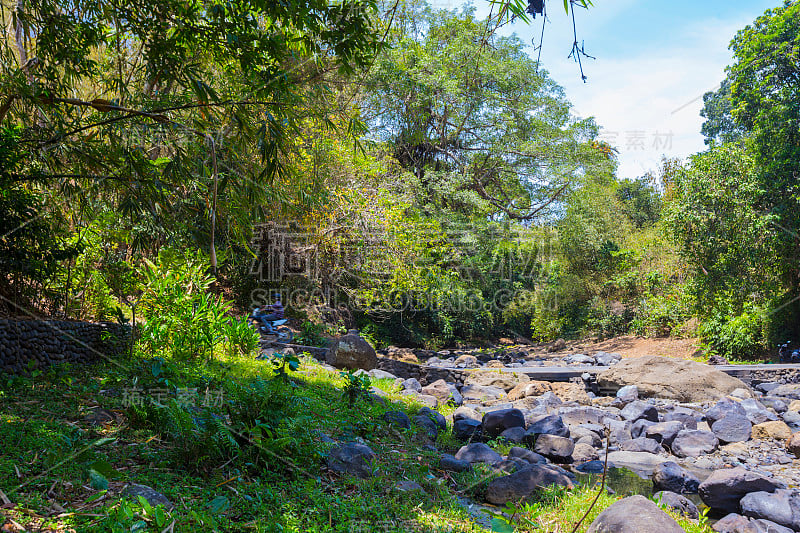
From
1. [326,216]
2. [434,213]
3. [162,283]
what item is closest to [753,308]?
[434,213]

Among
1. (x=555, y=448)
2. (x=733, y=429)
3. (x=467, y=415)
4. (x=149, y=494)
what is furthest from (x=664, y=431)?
(x=149, y=494)

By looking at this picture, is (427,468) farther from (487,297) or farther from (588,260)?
(588,260)

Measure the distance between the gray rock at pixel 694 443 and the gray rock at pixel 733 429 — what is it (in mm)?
357

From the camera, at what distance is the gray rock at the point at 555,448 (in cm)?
600

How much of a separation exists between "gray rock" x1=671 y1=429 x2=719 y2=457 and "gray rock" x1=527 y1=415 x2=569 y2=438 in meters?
1.52

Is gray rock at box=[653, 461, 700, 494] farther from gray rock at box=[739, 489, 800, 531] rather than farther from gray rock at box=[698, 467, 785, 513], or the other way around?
gray rock at box=[739, 489, 800, 531]

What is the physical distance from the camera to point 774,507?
14.0ft

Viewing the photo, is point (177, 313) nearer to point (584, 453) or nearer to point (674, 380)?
point (584, 453)

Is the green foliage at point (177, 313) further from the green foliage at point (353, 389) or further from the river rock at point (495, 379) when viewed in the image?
the river rock at point (495, 379)

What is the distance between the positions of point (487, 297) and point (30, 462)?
17175 millimetres

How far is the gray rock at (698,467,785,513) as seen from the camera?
15.1ft

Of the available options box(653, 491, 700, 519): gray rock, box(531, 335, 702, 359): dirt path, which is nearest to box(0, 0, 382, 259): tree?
box(653, 491, 700, 519): gray rock

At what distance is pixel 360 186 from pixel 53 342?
27.7 feet

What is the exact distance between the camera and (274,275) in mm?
12820
